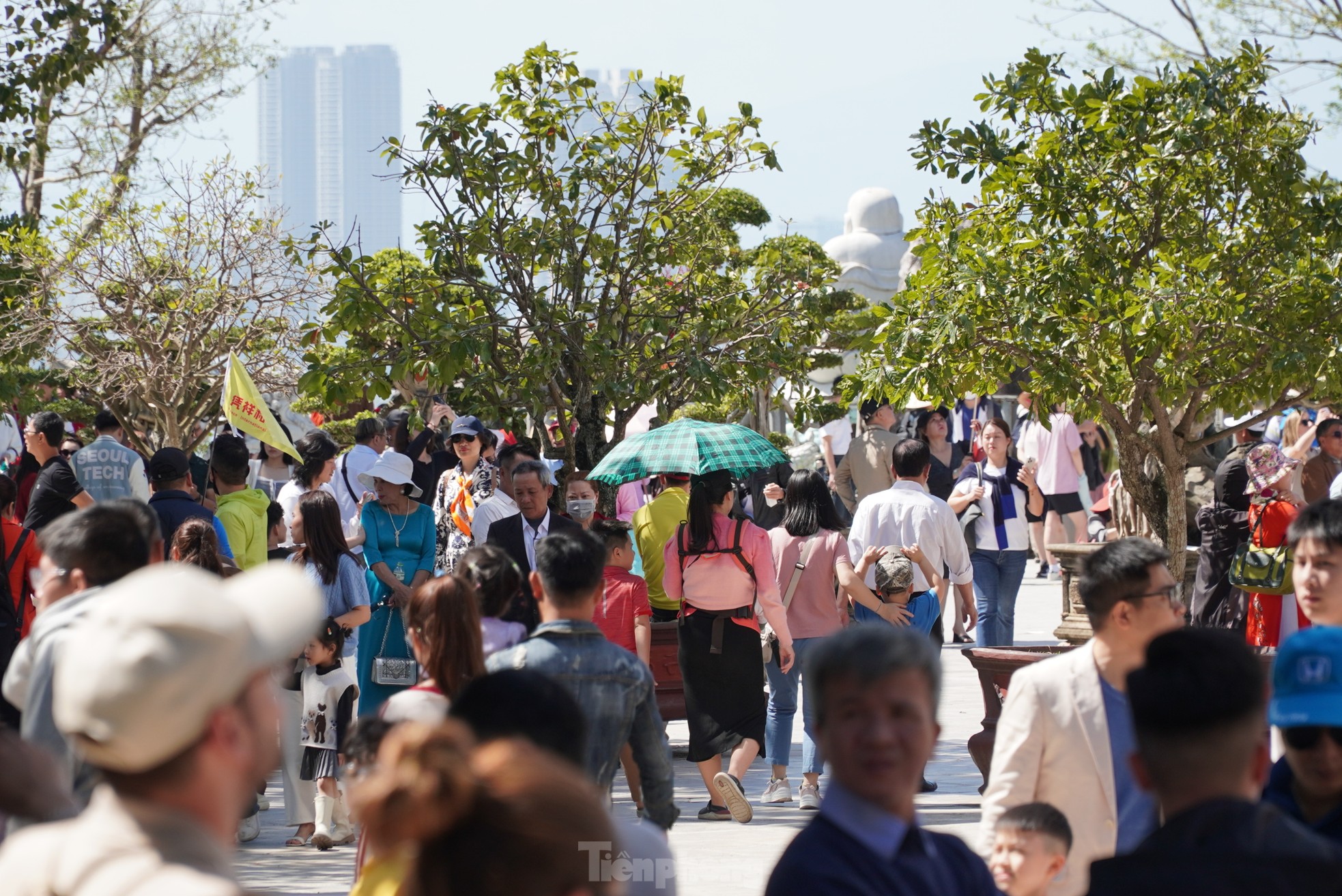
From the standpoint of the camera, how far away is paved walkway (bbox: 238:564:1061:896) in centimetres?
678

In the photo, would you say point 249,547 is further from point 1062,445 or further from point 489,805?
point 1062,445

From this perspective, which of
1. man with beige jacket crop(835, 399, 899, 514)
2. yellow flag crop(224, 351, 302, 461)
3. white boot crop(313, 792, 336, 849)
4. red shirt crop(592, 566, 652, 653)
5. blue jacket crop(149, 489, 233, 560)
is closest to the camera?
white boot crop(313, 792, 336, 849)

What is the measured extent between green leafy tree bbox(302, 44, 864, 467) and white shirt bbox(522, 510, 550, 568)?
1163 millimetres

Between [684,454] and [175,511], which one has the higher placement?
[684,454]

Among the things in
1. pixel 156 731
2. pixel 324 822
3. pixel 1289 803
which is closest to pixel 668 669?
pixel 324 822

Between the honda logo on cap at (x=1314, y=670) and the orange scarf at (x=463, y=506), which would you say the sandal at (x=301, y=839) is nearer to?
the orange scarf at (x=463, y=506)

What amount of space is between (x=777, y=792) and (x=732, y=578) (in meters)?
1.29

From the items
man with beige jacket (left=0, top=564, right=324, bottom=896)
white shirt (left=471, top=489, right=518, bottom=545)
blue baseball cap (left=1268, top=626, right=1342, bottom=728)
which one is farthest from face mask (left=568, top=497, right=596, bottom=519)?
man with beige jacket (left=0, top=564, right=324, bottom=896)

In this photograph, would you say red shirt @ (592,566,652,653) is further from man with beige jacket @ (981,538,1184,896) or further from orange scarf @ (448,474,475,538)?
man with beige jacket @ (981,538,1184,896)

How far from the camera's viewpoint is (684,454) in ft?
30.3

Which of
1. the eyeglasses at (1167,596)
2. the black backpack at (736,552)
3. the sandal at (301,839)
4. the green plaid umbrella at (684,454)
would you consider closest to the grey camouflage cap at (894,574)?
the black backpack at (736,552)

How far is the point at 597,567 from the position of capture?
4770 mm

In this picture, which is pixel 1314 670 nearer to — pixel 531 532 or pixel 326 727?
pixel 326 727

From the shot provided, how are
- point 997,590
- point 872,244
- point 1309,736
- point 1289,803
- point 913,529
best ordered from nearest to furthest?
point 1309,736 → point 1289,803 → point 913,529 → point 997,590 → point 872,244
